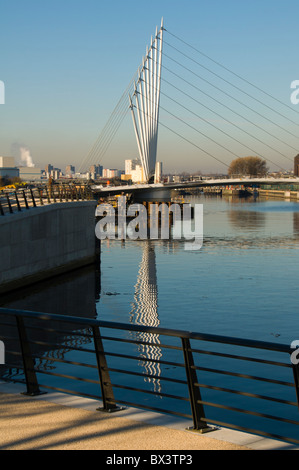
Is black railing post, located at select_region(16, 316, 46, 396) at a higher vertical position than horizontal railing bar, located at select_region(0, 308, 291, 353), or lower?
lower

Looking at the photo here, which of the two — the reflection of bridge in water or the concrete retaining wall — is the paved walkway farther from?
the concrete retaining wall

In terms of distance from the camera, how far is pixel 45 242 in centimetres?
3709

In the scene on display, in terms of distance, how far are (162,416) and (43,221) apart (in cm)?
3111

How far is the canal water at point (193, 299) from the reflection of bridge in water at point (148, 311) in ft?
0.14

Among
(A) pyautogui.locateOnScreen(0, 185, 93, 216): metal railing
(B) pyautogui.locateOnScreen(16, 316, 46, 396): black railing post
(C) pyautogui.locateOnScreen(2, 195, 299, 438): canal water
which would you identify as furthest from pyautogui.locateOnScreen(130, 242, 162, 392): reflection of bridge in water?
(A) pyautogui.locateOnScreen(0, 185, 93, 216): metal railing

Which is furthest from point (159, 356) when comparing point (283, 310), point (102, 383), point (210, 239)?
point (210, 239)

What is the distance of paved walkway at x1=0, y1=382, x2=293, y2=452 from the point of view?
6.02m

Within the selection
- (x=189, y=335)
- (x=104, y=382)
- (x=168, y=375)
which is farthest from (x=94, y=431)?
(x=168, y=375)

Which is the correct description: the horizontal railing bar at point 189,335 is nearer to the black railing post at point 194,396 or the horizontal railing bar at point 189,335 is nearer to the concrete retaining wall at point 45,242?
the black railing post at point 194,396

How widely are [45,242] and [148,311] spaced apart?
36.1ft

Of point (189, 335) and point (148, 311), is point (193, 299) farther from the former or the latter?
point (189, 335)

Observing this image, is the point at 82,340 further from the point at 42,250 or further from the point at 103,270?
the point at 103,270

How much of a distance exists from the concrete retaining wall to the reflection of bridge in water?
4.64 m

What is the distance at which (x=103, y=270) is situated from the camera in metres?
45.0
